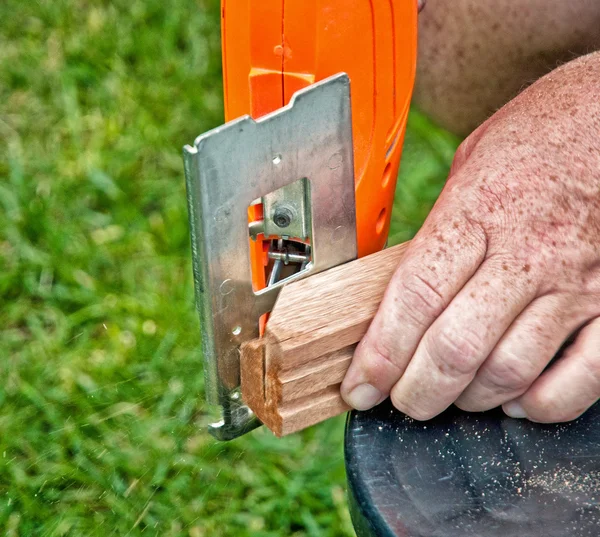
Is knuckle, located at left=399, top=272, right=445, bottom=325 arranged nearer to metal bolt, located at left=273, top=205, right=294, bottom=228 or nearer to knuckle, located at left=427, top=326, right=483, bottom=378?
knuckle, located at left=427, top=326, right=483, bottom=378

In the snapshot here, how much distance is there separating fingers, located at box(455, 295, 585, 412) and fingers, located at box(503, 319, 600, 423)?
0.02 meters

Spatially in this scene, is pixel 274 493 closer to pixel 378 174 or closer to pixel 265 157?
pixel 378 174

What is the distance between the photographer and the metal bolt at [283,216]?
118 cm

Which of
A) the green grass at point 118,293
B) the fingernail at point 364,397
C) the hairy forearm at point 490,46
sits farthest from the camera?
the green grass at point 118,293

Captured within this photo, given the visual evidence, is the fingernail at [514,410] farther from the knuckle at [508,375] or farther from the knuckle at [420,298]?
the knuckle at [420,298]

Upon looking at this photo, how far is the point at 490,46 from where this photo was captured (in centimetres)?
187

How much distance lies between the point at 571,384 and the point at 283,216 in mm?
448

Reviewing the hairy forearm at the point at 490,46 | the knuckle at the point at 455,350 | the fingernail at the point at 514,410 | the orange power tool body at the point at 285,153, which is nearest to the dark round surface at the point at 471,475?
the fingernail at the point at 514,410

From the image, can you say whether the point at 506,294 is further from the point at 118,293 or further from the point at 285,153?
the point at 118,293

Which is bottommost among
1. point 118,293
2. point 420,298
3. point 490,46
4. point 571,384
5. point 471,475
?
point 118,293

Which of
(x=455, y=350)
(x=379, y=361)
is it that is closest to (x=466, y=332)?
(x=455, y=350)

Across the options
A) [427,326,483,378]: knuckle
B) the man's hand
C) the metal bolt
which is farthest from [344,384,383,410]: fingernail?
the metal bolt

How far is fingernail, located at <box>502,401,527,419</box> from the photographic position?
1.18 m

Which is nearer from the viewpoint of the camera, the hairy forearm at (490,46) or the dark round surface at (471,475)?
the dark round surface at (471,475)
